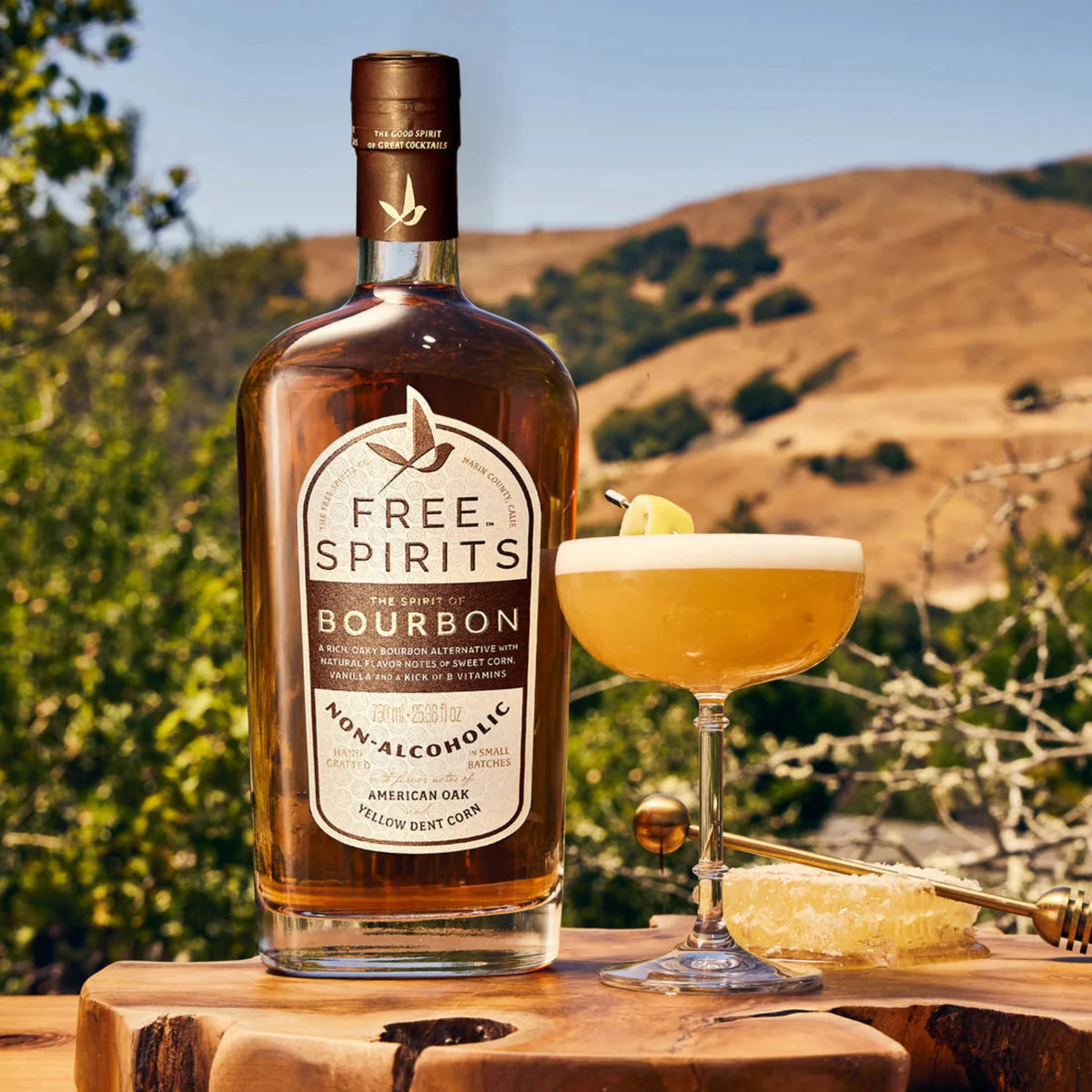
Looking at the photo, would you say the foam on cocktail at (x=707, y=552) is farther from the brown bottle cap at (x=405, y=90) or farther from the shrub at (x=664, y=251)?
the shrub at (x=664, y=251)

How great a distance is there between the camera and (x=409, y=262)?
1.55m

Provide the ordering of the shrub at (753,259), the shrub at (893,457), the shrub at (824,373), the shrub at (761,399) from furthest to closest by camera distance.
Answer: the shrub at (753,259) < the shrub at (824,373) < the shrub at (761,399) < the shrub at (893,457)

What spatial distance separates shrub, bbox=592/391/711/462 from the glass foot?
5115mm

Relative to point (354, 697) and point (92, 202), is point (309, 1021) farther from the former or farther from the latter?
point (92, 202)

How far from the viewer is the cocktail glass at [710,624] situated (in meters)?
1.35

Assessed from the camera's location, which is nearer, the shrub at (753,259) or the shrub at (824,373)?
the shrub at (824,373)

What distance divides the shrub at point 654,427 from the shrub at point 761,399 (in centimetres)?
30

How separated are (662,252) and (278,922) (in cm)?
799

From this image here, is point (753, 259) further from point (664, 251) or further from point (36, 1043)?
point (36, 1043)

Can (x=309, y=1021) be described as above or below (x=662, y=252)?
below

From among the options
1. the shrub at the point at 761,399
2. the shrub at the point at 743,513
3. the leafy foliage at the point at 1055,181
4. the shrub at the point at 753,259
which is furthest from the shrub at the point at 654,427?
the leafy foliage at the point at 1055,181

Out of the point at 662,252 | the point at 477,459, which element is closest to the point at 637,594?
the point at 477,459

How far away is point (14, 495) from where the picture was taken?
3.80 m

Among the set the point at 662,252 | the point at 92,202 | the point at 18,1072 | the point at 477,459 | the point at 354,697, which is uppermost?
the point at 662,252
